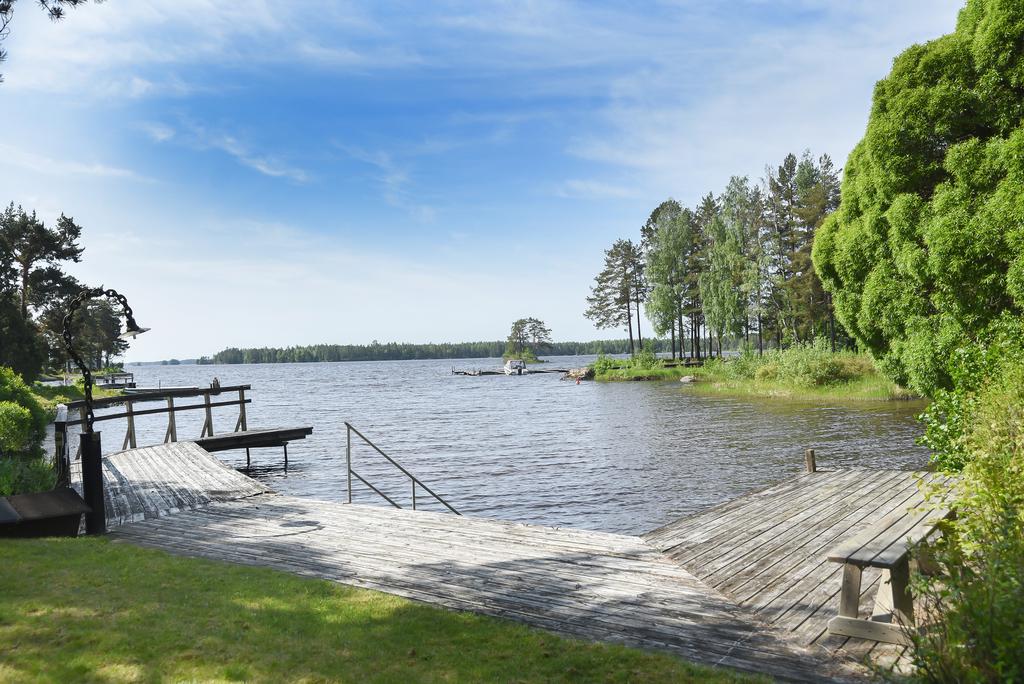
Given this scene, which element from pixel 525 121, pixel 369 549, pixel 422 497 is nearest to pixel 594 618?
pixel 369 549

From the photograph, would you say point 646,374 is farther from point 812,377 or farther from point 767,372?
point 812,377

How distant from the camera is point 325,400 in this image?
172 ft

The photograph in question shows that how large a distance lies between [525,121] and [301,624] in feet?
73.5

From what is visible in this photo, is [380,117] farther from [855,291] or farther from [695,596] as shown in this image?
[695,596]

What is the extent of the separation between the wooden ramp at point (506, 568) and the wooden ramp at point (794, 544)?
0.27 m

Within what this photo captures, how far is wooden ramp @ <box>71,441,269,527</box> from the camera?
33.2ft

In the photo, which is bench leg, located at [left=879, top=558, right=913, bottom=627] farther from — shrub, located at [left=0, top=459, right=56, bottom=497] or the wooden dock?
shrub, located at [left=0, top=459, right=56, bottom=497]

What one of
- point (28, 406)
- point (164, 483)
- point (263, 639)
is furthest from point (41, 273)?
point (263, 639)

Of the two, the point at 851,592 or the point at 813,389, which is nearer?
the point at 851,592

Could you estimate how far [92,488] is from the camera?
334 inches

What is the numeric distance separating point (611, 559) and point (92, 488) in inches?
255

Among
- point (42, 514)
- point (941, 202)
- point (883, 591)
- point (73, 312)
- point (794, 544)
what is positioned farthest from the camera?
point (941, 202)

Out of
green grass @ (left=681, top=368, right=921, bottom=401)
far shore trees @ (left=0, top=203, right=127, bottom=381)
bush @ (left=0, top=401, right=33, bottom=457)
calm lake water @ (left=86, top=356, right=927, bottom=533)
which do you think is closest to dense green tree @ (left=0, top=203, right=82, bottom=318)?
far shore trees @ (left=0, top=203, right=127, bottom=381)

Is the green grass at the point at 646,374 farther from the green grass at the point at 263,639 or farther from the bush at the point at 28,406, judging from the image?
the green grass at the point at 263,639
